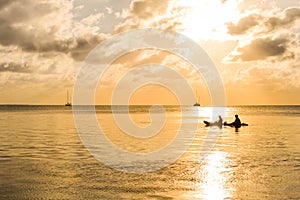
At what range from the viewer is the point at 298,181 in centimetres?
2364

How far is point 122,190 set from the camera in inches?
833

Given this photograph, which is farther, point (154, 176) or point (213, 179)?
point (154, 176)

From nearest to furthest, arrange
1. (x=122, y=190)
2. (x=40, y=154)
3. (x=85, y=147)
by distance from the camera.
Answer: (x=122, y=190)
(x=40, y=154)
(x=85, y=147)

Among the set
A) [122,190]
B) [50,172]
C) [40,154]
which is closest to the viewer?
[122,190]

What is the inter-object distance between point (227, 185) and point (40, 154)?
19.3 m

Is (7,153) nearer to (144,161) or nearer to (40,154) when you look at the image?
(40,154)

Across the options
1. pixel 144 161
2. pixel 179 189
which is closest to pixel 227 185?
pixel 179 189

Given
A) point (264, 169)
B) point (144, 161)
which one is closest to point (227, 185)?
point (264, 169)

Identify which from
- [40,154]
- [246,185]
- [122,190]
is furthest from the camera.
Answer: [40,154]

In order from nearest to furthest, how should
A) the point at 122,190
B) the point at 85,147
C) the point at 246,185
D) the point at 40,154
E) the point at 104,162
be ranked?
the point at 122,190 < the point at 246,185 < the point at 104,162 < the point at 40,154 < the point at 85,147

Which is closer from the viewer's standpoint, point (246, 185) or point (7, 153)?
point (246, 185)

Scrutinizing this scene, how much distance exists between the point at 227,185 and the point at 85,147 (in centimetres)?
2238

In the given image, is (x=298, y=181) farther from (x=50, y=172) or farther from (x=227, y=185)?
(x=50, y=172)

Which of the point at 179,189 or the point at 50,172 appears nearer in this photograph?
the point at 179,189
